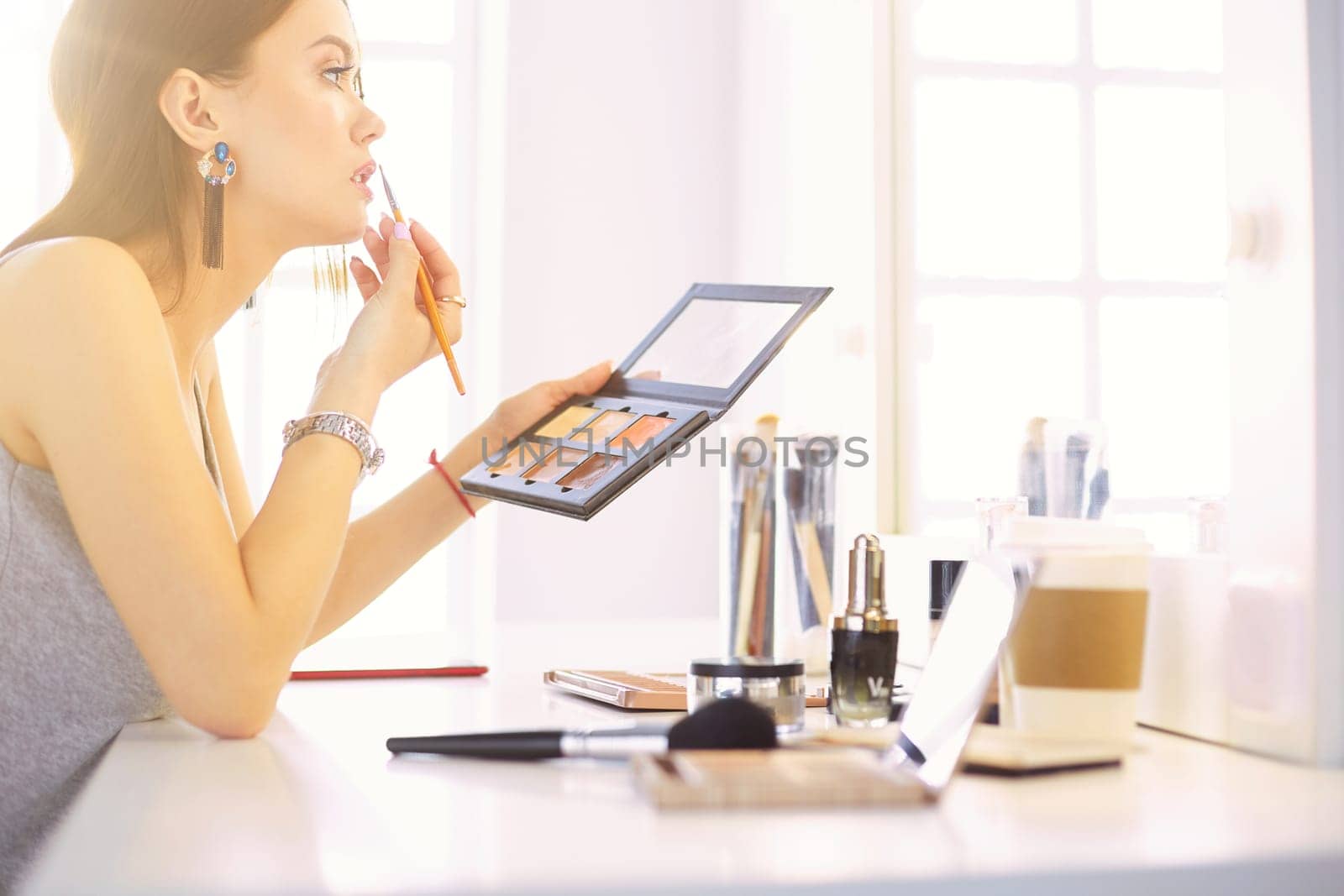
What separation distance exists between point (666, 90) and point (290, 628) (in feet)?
6.87

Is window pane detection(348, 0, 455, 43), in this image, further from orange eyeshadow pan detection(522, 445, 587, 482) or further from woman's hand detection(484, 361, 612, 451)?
orange eyeshadow pan detection(522, 445, 587, 482)

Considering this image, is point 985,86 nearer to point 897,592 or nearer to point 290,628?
point 897,592

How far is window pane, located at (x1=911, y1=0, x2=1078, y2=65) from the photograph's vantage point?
94 centimetres

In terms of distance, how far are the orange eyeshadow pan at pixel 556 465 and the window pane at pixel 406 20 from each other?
208cm

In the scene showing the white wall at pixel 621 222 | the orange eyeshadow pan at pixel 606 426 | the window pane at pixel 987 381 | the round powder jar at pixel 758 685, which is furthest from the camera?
the white wall at pixel 621 222

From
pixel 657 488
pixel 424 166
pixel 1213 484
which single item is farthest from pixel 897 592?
pixel 424 166

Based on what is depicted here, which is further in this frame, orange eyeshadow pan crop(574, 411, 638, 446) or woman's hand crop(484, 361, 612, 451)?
woman's hand crop(484, 361, 612, 451)

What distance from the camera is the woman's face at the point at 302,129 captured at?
2.84 ft

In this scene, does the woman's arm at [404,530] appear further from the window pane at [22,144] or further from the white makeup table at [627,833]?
the window pane at [22,144]

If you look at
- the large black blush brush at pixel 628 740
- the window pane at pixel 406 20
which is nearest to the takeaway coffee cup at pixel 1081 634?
the large black blush brush at pixel 628 740

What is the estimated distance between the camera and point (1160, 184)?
2.64 ft

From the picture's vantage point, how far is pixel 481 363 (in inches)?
100

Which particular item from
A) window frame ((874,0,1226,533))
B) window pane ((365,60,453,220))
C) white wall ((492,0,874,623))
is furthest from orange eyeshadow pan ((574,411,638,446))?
window pane ((365,60,453,220))

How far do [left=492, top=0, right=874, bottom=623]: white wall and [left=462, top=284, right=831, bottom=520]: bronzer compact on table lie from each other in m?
1.44
